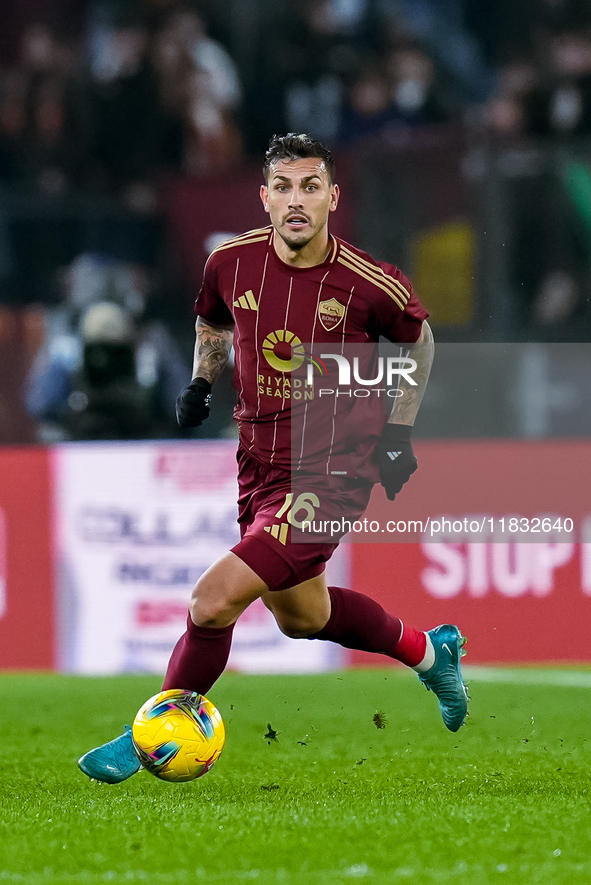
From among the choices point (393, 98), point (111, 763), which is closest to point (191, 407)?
point (111, 763)

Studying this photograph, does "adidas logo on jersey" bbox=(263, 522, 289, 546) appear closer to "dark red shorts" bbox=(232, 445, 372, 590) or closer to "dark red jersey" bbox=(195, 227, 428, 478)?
"dark red shorts" bbox=(232, 445, 372, 590)

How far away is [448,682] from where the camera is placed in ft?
14.9

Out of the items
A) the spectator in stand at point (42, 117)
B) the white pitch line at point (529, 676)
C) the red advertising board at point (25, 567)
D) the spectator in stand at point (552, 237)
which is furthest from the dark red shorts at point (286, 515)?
the spectator in stand at point (42, 117)

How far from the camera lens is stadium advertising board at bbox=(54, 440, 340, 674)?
22.8 ft

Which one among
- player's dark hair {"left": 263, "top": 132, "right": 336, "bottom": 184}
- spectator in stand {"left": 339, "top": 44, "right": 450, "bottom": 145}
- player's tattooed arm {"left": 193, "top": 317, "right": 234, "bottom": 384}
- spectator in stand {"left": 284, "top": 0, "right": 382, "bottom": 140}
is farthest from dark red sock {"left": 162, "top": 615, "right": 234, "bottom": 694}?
spectator in stand {"left": 284, "top": 0, "right": 382, "bottom": 140}

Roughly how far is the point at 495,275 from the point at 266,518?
363cm

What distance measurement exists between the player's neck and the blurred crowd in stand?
3.40m

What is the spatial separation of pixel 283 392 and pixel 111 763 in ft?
3.98

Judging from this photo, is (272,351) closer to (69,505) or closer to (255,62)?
(69,505)

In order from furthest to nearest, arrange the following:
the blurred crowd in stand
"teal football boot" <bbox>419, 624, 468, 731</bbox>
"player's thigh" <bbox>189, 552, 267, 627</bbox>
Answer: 1. the blurred crowd in stand
2. "teal football boot" <bbox>419, 624, 468, 731</bbox>
3. "player's thigh" <bbox>189, 552, 267, 627</bbox>

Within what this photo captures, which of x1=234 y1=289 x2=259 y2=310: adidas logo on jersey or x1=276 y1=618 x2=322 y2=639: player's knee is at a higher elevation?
x1=234 y1=289 x2=259 y2=310: adidas logo on jersey

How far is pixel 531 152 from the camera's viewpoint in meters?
7.23

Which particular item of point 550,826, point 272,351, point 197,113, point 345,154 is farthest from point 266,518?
point 197,113

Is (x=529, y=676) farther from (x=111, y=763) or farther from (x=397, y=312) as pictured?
(x=111, y=763)
